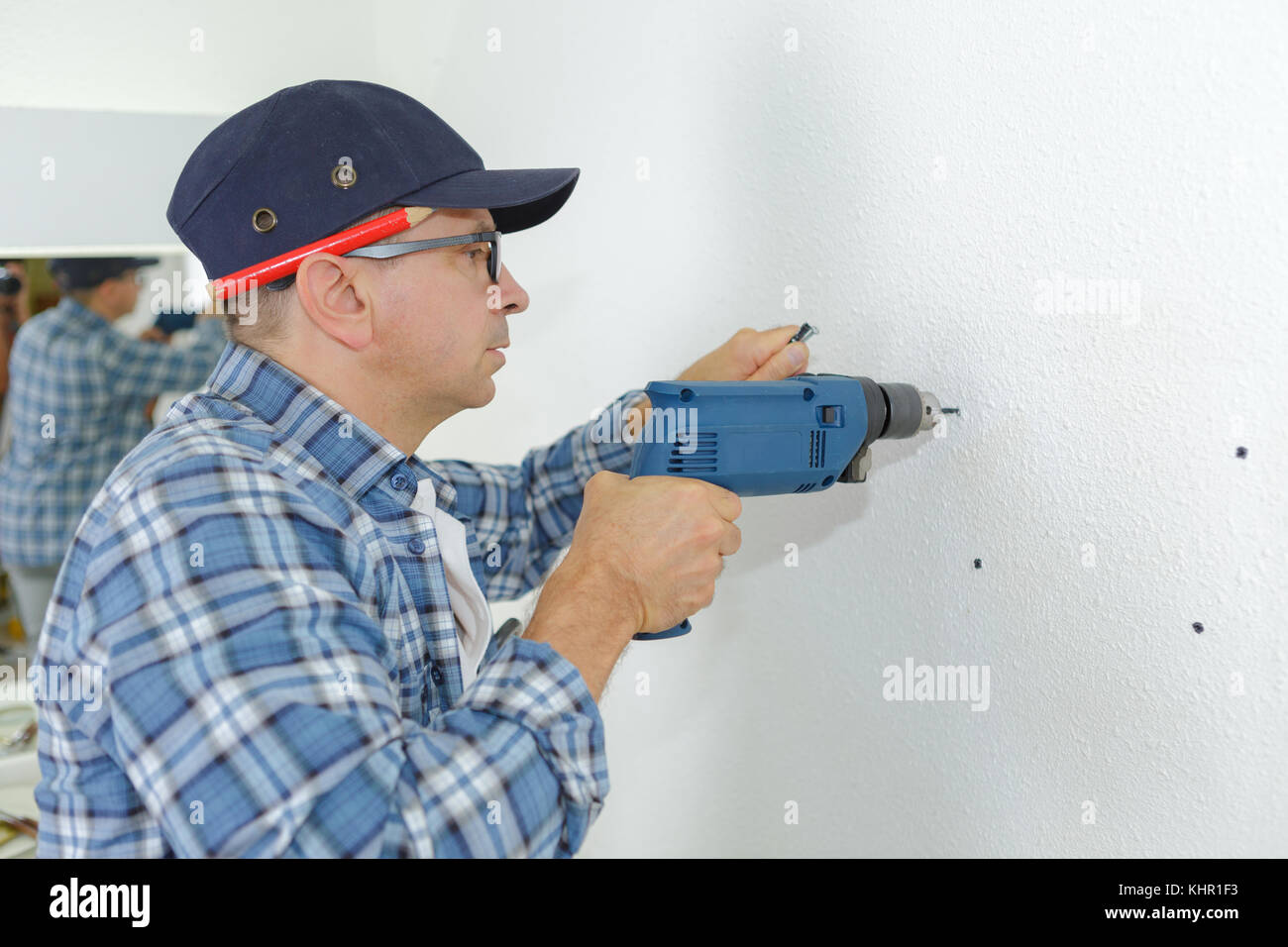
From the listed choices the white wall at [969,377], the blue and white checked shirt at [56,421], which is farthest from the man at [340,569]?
the blue and white checked shirt at [56,421]

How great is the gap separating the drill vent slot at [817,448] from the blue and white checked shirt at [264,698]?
35 cm

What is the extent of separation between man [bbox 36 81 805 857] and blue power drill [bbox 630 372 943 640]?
0.11 feet

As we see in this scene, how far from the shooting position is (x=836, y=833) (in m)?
1.19

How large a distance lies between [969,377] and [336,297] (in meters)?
0.65

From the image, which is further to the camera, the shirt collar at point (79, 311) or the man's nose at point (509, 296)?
the shirt collar at point (79, 311)

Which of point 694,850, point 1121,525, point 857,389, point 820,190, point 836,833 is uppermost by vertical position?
point 820,190

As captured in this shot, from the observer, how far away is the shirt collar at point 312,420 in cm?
91

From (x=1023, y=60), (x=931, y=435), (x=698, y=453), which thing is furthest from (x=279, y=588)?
(x=1023, y=60)

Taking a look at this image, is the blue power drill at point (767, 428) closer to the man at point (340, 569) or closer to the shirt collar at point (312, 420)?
the man at point (340, 569)

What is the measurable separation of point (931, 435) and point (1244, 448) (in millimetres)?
327

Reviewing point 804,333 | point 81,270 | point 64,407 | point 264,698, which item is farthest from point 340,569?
point 81,270

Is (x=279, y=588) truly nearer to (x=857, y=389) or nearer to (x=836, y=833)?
(x=857, y=389)

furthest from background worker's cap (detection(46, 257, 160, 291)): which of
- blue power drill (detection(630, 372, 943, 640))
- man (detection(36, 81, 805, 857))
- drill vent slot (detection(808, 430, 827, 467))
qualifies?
drill vent slot (detection(808, 430, 827, 467))

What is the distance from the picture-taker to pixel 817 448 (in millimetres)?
960
